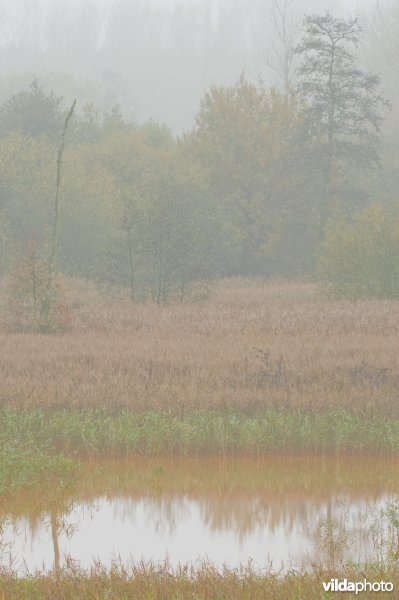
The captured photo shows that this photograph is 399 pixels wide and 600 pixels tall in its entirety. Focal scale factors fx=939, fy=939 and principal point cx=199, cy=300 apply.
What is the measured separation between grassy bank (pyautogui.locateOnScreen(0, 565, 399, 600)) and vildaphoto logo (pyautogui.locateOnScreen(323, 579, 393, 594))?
57mm

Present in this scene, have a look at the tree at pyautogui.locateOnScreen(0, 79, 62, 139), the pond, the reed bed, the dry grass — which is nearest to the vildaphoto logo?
the pond

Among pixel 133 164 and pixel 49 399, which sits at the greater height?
pixel 133 164

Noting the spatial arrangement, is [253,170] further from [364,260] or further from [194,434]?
[194,434]

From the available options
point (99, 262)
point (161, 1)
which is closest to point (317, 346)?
point (99, 262)

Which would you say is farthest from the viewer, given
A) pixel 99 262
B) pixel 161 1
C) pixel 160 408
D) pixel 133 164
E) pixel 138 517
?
pixel 161 1

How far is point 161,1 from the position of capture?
528ft

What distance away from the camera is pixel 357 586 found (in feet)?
22.0

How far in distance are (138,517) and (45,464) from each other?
2111 millimetres

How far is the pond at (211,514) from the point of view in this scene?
8.57 m

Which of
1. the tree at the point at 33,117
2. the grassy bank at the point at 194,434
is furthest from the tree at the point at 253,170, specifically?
the grassy bank at the point at 194,434

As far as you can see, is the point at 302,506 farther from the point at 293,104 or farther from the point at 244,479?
the point at 293,104

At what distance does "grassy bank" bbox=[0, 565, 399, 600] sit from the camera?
6.52 meters

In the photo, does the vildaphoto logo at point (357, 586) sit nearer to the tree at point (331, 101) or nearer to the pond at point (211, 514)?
the pond at point (211, 514)

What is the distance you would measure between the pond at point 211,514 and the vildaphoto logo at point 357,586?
130 cm
